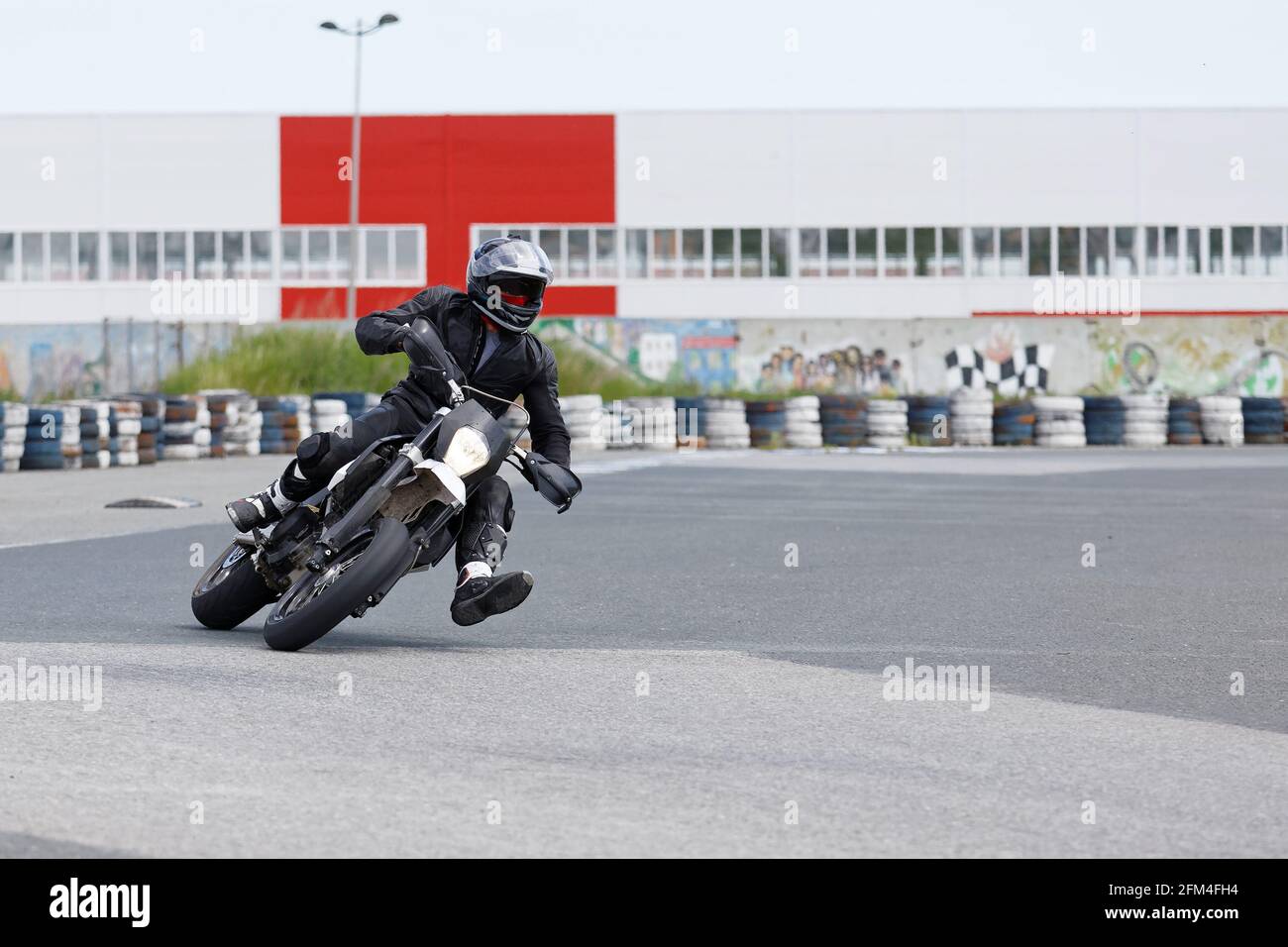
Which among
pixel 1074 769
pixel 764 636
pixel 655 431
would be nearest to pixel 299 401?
pixel 655 431

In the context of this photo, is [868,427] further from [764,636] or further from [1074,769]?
[1074,769]

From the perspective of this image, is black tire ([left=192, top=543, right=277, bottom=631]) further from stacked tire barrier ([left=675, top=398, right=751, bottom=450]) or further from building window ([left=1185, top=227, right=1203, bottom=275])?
building window ([left=1185, top=227, right=1203, bottom=275])

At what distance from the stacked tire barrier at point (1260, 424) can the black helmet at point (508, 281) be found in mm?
30212

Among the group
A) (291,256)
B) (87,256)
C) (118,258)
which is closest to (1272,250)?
(291,256)

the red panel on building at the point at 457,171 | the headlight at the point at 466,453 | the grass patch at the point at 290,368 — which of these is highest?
the red panel on building at the point at 457,171

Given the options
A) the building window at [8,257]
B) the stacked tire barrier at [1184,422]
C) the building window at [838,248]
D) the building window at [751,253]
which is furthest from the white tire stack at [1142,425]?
the building window at [8,257]

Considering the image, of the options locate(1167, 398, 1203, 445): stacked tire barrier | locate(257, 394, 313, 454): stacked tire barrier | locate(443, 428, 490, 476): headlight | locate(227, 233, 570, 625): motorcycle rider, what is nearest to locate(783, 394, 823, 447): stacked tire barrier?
locate(1167, 398, 1203, 445): stacked tire barrier

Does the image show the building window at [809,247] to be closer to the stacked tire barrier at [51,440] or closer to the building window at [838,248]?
the building window at [838,248]

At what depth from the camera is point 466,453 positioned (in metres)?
8.55

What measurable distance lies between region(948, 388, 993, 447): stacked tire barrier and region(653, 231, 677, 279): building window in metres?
22.3

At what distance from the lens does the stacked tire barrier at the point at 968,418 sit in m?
36.4

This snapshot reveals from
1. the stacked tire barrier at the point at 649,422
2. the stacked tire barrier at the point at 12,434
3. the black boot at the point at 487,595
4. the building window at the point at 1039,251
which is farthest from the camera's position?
the building window at the point at 1039,251

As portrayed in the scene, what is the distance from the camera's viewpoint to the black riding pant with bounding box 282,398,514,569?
8.85 metres
